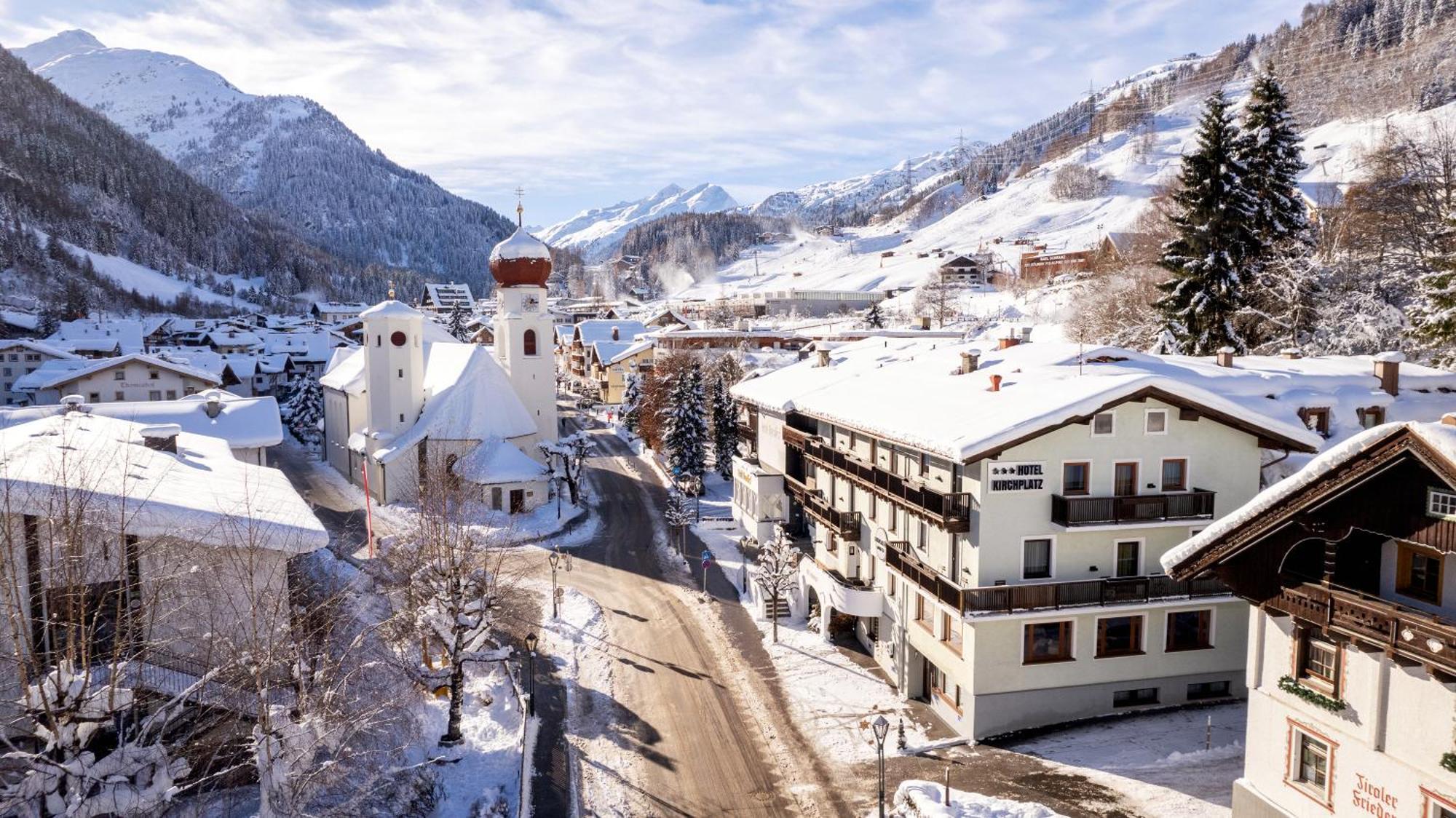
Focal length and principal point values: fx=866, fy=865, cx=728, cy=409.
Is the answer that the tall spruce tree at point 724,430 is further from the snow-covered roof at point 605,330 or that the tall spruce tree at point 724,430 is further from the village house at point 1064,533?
the snow-covered roof at point 605,330

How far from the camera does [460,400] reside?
166ft

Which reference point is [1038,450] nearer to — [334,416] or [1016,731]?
[1016,731]

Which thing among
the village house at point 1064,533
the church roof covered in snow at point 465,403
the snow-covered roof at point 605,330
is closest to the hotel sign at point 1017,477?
the village house at point 1064,533

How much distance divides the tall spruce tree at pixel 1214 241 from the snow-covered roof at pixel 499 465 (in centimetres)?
3269

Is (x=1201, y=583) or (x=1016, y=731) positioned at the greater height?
(x=1201, y=583)

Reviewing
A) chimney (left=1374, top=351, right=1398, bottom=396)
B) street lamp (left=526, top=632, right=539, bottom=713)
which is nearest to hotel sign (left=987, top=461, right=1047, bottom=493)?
street lamp (left=526, top=632, right=539, bottom=713)

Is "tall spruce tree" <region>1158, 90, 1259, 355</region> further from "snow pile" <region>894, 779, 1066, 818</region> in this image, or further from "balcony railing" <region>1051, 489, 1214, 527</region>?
"snow pile" <region>894, 779, 1066, 818</region>

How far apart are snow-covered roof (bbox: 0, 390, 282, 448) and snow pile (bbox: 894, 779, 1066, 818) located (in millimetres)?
35927

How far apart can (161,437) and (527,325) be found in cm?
3052

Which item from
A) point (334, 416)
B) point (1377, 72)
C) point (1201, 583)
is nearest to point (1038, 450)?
point (1201, 583)

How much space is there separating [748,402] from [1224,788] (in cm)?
2650

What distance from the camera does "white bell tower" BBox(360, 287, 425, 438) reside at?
51.1 metres

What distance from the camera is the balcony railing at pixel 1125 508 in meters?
21.3

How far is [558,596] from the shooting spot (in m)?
33.9
